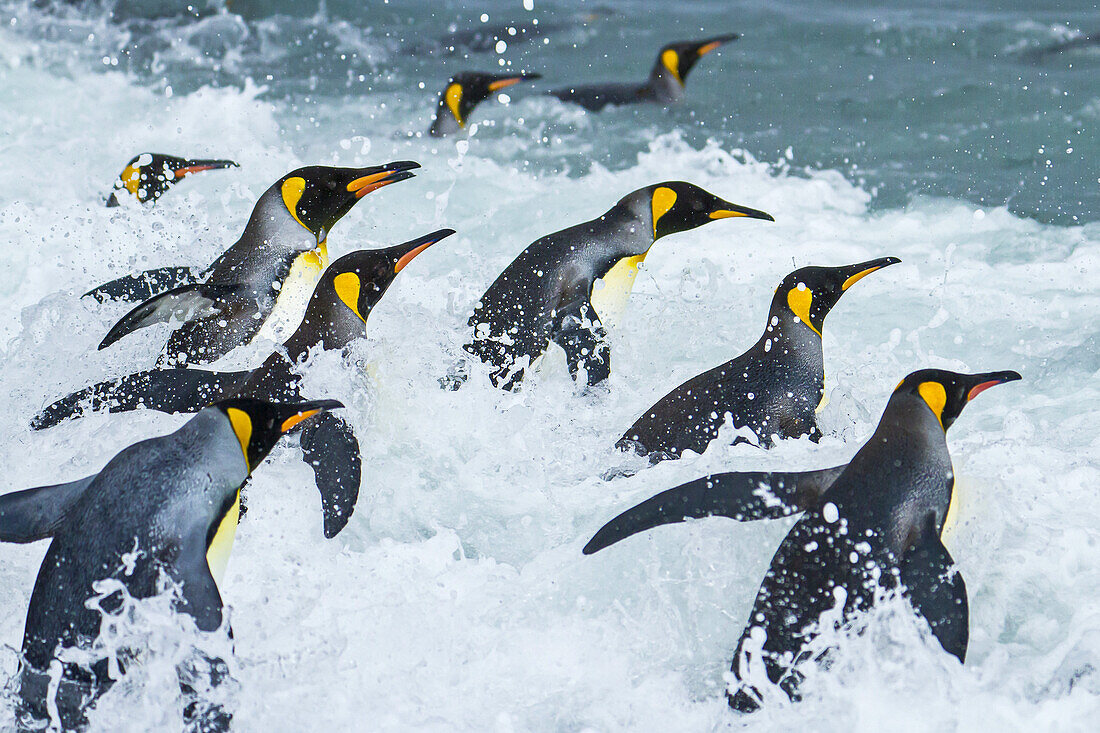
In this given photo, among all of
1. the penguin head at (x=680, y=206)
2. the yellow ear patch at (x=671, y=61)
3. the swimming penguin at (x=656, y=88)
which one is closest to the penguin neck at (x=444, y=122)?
the swimming penguin at (x=656, y=88)

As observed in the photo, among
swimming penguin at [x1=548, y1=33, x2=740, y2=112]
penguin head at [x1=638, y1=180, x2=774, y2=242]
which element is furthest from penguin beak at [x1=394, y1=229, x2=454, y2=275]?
swimming penguin at [x1=548, y1=33, x2=740, y2=112]

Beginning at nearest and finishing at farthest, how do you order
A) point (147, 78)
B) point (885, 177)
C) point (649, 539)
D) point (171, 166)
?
point (649, 539)
point (171, 166)
point (885, 177)
point (147, 78)

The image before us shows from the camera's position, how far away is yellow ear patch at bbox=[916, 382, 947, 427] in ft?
7.04

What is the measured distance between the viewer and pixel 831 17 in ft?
26.2

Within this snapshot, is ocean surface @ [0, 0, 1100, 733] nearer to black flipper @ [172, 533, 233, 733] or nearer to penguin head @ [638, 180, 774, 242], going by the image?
black flipper @ [172, 533, 233, 733]

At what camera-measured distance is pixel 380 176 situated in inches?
130

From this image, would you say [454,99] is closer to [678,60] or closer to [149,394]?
[678,60]

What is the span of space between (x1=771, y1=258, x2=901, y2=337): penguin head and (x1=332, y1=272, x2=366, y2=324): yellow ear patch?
105cm

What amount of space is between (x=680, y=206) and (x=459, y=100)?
288 centimetres

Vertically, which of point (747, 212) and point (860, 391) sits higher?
point (747, 212)

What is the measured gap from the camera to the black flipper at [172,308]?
292 centimetres

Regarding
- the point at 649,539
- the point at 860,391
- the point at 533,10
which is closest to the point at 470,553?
the point at 649,539

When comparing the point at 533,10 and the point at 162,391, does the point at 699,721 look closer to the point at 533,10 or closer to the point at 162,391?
the point at 162,391

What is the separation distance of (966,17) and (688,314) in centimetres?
504
